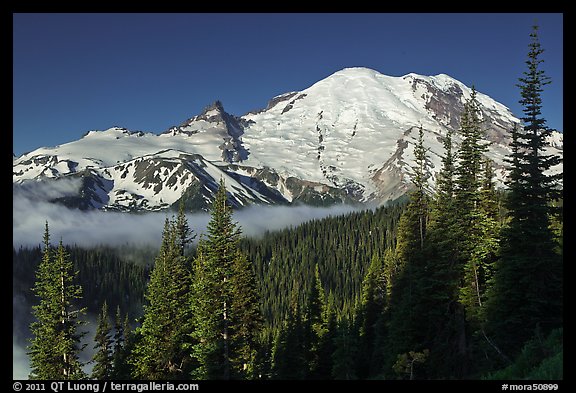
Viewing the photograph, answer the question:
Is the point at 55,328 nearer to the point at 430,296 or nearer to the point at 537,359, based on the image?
Answer: the point at 430,296

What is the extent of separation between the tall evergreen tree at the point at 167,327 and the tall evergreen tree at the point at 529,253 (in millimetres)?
20764

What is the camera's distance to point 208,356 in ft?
90.8

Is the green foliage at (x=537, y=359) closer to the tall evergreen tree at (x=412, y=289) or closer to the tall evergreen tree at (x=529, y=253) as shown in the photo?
the tall evergreen tree at (x=529, y=253)

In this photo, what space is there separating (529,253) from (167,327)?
2433 cm

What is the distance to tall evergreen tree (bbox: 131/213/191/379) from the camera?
1222 inches

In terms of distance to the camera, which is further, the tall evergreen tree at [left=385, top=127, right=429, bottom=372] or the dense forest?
the tall evergreen tree at [left=385, top=127, right=429, bottom=372]

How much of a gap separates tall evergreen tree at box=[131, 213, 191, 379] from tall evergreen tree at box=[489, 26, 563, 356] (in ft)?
68.1

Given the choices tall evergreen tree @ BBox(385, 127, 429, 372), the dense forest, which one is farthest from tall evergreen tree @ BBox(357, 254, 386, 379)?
tall evergreen tree @ BBox(385, 127, 429, 372)

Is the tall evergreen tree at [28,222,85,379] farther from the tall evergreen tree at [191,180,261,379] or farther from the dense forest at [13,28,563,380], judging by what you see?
the tall evergreen tree at [191,180,261,379]

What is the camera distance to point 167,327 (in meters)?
31.9

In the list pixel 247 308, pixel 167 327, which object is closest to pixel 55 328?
pixel 167 327

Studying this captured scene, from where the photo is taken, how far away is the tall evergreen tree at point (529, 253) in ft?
60.5
